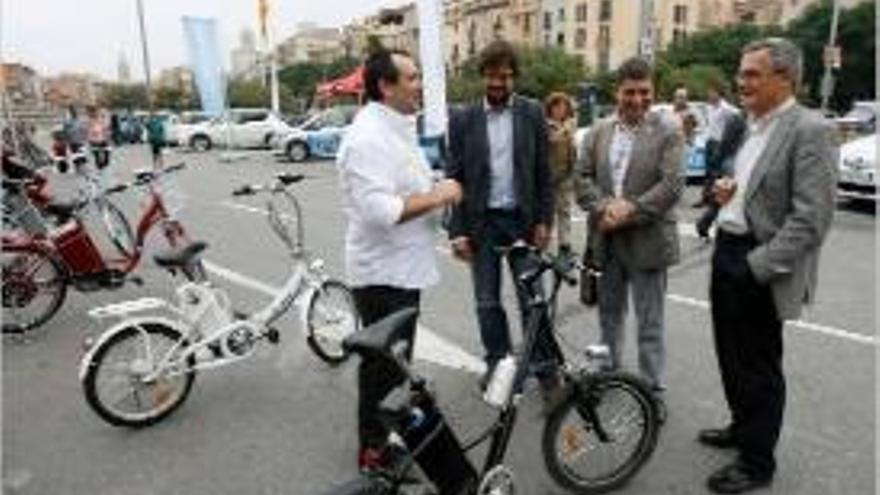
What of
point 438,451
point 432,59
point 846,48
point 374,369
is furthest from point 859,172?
point 846,48

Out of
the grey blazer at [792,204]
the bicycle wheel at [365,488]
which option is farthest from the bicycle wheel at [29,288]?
the grey blazer at [792,204]

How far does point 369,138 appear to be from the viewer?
378cm

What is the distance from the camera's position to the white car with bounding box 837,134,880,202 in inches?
486

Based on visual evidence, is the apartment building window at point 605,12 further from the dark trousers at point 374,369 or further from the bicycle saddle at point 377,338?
the bicycle saddle at point 377,338

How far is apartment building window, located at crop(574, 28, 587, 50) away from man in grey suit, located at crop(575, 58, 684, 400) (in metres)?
102

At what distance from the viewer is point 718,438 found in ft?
15.2

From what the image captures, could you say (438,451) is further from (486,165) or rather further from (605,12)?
(605,12)

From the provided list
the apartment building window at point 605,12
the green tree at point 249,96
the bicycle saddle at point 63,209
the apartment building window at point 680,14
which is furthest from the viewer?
the apartment building window at point 680,14

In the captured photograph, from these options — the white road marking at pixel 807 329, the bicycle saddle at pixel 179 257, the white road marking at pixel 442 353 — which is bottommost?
the white road marking at pixel 807 329

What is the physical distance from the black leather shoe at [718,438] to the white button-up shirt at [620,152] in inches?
50.1

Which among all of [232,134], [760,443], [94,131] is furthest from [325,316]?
[232,134]

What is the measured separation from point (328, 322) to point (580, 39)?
102727mm

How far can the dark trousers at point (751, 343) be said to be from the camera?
13.4ft

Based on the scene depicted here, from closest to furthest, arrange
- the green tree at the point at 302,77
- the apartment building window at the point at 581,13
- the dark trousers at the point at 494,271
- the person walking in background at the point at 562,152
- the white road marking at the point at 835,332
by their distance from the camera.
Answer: the dark trousers at the point at 494,271 → the white road marking at the point at 835,332 → the person walking in background at the point at 562,152 → the green tree at the point at 302,77 → the apartment building window at the point at 581,13
